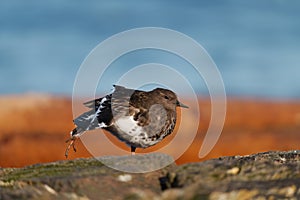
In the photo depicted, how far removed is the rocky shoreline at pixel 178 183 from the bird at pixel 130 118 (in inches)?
155

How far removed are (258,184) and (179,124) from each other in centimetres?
791

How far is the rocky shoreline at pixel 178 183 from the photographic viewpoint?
9406mm

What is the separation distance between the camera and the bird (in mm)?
15758

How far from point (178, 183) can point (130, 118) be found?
5777 mm

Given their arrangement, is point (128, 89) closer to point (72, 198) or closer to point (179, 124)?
point (179, 124)

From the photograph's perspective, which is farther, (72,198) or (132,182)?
(132,182)

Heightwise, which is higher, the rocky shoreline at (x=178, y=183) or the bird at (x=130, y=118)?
the bird at (x=130, y=118)

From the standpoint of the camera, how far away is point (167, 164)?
39.1ft

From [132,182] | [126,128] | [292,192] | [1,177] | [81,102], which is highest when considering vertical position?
[81,102]

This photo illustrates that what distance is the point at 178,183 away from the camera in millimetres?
10180

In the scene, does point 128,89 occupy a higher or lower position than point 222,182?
higher

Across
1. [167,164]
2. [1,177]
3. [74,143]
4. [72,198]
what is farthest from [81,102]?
[72,198]

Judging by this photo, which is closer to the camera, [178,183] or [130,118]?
[178,183]

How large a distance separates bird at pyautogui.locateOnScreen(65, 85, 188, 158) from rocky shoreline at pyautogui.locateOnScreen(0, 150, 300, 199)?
3.94 meters
